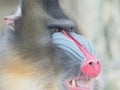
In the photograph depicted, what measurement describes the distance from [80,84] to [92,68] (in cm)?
12

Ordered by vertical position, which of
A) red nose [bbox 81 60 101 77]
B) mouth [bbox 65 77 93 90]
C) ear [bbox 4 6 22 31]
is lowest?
mouth [bbox 65 77 93 90]

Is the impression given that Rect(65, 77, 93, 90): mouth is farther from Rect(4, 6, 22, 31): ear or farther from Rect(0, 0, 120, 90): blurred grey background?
Rect(0, 0, 120, 90): blurred grey background

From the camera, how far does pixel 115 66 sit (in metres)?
4.51

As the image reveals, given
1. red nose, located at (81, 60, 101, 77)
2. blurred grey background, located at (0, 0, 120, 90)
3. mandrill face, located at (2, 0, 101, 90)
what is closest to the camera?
red nose, located at (81, 60, 101, 77)

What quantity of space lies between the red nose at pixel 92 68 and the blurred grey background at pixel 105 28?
3.69 feet

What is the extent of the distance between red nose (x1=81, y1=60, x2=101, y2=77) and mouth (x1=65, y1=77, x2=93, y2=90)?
68 mm

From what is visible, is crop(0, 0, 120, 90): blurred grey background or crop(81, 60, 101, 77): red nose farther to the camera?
crop(0, 0, 120, 90): blurred grey background

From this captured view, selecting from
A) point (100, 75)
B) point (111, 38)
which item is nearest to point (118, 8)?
point (111, 38)

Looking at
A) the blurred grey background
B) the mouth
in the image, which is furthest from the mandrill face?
the blurred grey background

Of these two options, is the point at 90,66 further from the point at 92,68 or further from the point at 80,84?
the point at 80,84

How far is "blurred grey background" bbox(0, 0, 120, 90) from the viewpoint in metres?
4.25

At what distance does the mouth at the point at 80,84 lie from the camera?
303 centimetres

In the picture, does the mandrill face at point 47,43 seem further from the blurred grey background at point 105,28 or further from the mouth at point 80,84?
the blurred grey background at point 105,28

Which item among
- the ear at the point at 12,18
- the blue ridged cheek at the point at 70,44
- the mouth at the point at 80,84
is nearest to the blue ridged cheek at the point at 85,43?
the blue ridged cheek at the point at 70,44
